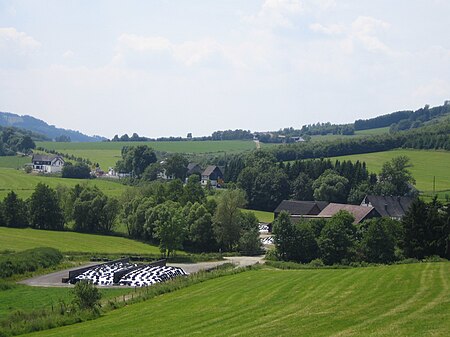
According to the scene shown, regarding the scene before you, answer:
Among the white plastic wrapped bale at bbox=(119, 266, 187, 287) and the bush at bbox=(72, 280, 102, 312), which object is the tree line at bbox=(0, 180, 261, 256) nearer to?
the white plastic wrapped bale at bbox=(119, 266, 187, 287)

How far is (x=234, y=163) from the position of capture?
421ft

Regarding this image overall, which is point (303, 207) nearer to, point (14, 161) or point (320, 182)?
point (320, 182)

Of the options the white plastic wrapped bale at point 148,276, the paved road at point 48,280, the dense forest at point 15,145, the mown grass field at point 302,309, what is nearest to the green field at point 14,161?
the dense forest at point 15,145

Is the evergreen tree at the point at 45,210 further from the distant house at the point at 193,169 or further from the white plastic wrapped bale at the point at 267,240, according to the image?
the distant house at the point at 193,169

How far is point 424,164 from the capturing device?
12062 cm

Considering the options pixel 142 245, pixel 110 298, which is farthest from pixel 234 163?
pixel 110 298

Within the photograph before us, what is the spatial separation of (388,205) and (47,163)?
3349 inches

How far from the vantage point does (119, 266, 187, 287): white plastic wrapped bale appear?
49344mm

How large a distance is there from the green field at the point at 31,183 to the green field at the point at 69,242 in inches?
819

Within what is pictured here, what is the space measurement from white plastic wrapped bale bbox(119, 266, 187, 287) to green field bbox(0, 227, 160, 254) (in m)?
14.8

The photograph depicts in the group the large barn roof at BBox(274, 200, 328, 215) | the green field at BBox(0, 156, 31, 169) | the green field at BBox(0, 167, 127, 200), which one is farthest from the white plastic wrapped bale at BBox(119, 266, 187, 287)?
the green field at BBox(0, 156, 31, 169)

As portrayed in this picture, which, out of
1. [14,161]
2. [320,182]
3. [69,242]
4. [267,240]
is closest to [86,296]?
[69,242]

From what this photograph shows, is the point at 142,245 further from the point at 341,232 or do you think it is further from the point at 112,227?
the point at 341,232

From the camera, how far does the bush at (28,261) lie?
5128 centimetres
